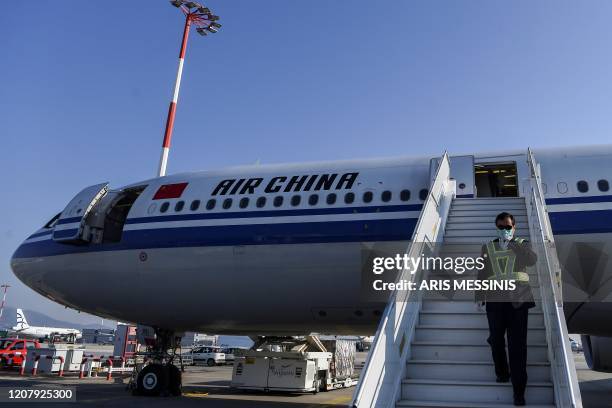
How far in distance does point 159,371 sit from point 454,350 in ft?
28.9

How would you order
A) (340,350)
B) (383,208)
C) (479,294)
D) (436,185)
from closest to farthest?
(479,294)
(436,185)
(383,208)
(340,350)

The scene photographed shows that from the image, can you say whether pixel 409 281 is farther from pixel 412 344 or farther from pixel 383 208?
pixel 383 208

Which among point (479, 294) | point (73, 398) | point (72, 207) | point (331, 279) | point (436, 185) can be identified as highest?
point (72, 207)

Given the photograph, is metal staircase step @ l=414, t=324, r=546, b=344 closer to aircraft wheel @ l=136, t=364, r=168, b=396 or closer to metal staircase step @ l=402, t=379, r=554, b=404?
metal staircase step @ l=402, t=379, r=554, b=404

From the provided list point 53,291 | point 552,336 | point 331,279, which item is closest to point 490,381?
point 552,336

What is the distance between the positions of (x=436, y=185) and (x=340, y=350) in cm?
1228

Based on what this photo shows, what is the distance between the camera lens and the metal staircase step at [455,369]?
4961mm

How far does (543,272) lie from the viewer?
17.3 ft

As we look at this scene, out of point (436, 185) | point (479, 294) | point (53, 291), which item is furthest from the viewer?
point (53, 291)

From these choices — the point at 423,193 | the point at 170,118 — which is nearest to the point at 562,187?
the point at 423,193

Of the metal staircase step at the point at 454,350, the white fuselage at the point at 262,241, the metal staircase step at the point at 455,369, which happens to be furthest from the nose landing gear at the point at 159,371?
the metal staircase step at the point at 455,369

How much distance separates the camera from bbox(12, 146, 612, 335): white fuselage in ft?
29.7

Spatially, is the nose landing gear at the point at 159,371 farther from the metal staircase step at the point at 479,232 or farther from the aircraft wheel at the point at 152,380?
the metal staircase step at the point at 479,232

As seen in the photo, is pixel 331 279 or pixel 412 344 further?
pixel 331 279
